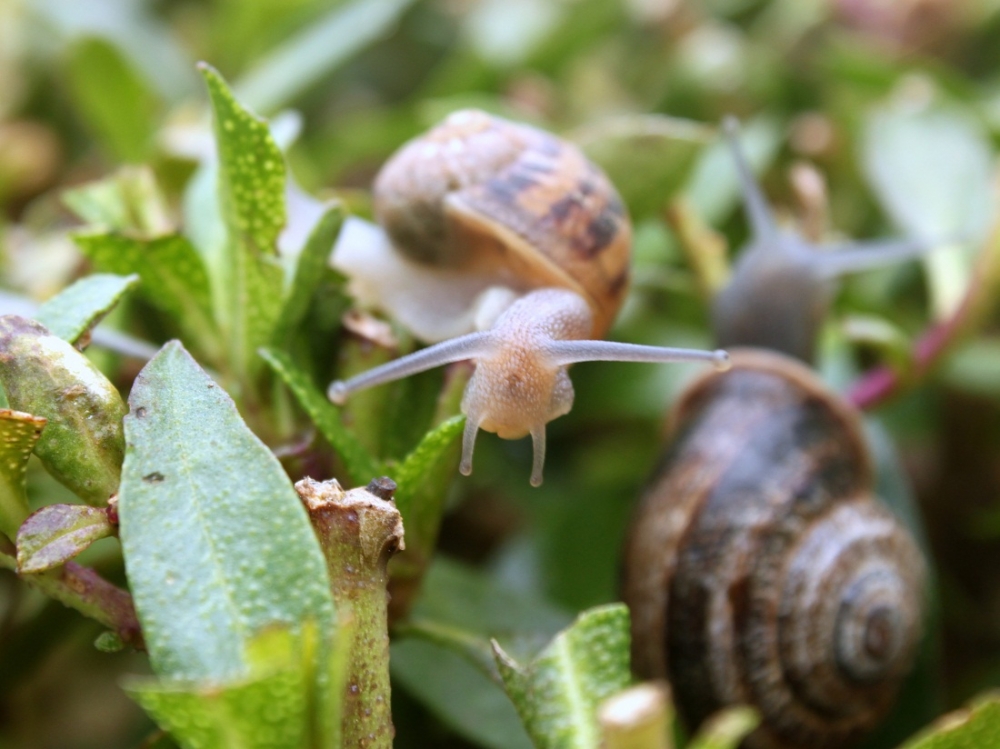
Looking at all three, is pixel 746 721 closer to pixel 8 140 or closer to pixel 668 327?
pixel 668 327

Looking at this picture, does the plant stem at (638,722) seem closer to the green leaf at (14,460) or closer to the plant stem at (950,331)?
the green leaf at (14,460)

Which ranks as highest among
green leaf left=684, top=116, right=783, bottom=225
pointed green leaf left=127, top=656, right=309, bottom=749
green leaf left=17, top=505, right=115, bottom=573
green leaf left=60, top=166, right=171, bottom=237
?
green leaf left=684, top=116, right=783, bottom=225

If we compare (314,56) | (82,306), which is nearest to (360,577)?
(82,306)

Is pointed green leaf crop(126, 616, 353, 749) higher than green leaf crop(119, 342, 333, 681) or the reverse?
the reverse

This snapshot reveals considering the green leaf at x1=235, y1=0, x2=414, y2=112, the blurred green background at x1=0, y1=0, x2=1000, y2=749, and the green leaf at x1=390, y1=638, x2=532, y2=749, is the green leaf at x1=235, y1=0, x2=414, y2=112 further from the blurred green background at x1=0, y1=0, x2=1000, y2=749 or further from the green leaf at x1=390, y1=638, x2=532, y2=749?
the green leaf at x1=390, y1=638, x2=532, y2=749

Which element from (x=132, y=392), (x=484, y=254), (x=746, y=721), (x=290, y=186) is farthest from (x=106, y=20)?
(x=746, y=721)

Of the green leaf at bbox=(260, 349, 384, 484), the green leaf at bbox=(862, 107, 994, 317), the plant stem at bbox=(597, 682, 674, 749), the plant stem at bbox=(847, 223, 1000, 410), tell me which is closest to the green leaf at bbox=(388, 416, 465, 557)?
the green leaf at bbox=(260, 349, 384, 484)
